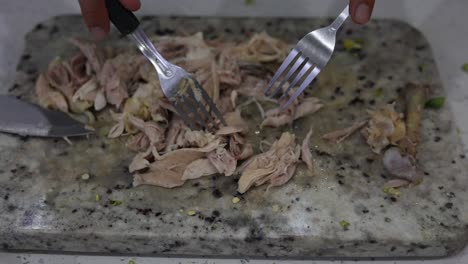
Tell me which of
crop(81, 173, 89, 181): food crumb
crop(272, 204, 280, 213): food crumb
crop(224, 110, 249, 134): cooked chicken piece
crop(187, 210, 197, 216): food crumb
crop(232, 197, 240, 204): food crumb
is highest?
crop(224, 110, 249, 134): cooked chicken piece

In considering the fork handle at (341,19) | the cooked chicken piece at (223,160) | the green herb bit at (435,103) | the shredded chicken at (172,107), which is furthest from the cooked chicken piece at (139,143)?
the green herb bit at (435,103)

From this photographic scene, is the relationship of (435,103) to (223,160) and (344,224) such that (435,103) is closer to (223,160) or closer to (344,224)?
(344,224)

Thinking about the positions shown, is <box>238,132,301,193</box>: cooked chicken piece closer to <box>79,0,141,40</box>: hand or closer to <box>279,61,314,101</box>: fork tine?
<box>279,61,314,101</box>: fork tine

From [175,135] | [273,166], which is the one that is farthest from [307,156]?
[175,135]

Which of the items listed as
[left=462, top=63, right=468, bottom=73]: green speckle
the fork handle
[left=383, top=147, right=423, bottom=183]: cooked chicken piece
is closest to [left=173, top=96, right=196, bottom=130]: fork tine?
the fork handle

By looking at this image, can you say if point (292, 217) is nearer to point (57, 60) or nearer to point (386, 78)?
point (386, 78)

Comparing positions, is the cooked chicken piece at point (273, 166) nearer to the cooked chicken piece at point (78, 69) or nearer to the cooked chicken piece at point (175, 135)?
the cooked chicken piece at point (175, 135)

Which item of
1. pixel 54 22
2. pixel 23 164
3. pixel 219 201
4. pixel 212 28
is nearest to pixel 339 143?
pixel 219 201
